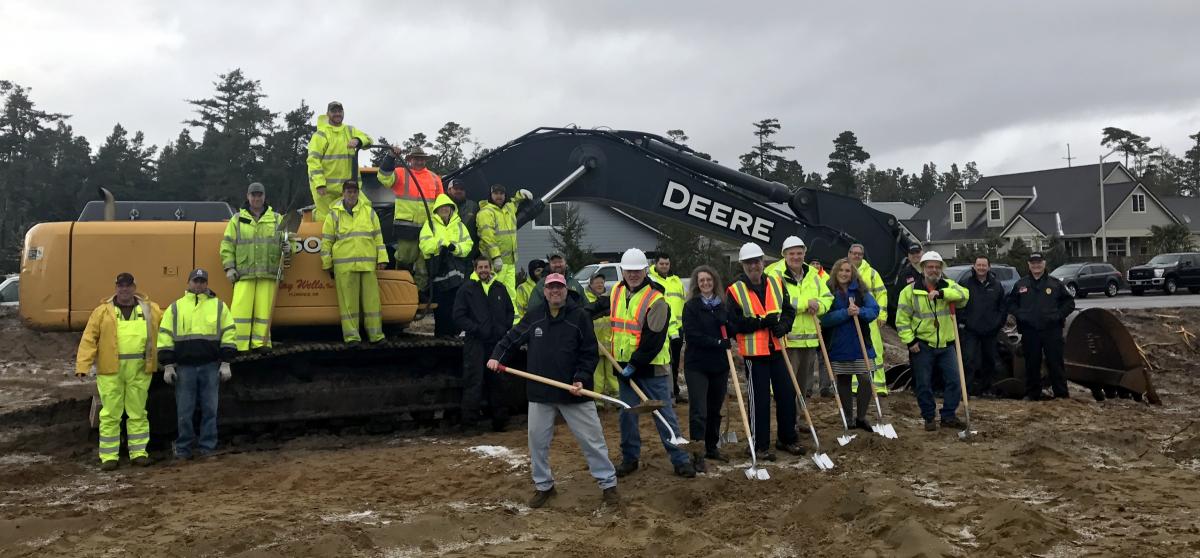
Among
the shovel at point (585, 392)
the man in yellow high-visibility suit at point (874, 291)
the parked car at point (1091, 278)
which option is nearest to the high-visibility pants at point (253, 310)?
the shovel at point (585, 392)

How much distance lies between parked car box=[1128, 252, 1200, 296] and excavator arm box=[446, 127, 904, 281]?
24661mm

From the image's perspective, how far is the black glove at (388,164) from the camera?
8914mm

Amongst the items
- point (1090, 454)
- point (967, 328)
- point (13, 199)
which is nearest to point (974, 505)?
point (1090, 454)

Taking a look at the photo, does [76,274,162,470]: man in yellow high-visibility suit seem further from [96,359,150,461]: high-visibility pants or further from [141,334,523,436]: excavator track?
[141,334,523,436]: excavator track

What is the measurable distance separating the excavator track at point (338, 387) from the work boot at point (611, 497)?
3233 millimetres

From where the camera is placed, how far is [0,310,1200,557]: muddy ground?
5.23 metres

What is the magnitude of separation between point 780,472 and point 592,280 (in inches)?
117

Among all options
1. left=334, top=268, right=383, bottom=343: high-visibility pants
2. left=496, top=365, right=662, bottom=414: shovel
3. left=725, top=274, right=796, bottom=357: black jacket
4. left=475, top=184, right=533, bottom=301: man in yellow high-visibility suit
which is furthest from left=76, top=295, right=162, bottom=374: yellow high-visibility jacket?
left=725, top=274, right=796, bottom=357: black jacket

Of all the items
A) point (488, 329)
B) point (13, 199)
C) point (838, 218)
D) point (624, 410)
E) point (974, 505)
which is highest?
point (13, 199)

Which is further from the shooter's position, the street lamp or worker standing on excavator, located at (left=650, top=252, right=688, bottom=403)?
the street lamp

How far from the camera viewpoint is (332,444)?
28.5ft

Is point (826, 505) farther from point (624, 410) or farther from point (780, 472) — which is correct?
point (624, 410)

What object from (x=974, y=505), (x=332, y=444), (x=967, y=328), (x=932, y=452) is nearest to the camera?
(x=974, y=505)

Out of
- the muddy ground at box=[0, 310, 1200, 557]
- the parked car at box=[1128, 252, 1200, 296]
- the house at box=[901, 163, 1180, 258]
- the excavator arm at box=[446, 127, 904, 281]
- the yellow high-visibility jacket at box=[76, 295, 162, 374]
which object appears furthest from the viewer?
the house at box=[901, 163, 1180, 258]
